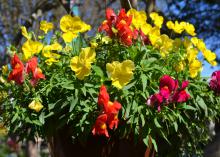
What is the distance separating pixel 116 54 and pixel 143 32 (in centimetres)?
20

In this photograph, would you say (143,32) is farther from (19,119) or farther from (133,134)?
(19,119)

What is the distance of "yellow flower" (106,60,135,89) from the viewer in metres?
1.55

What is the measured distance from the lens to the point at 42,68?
5.95 feet

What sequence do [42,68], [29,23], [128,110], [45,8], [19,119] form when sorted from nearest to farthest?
[128,110] < [19,119] < [42,68] < [29,23] < [45,8]

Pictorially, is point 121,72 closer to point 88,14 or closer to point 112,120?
point 112,120

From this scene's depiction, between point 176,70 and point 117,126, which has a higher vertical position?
point 176,70

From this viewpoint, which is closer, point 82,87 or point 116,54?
point 82,87

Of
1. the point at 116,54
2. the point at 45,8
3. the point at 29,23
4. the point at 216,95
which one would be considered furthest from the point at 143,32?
the point at 45,8

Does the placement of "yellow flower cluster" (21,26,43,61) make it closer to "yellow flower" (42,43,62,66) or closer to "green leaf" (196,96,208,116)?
"yellow flower" (42,43,62,66)

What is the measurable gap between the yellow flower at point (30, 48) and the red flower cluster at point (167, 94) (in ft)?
1.67

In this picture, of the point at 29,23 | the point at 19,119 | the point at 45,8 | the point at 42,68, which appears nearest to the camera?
the point at 19,119

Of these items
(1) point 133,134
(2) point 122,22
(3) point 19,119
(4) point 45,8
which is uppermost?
(4) point 45,8

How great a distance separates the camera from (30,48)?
1.82 metres

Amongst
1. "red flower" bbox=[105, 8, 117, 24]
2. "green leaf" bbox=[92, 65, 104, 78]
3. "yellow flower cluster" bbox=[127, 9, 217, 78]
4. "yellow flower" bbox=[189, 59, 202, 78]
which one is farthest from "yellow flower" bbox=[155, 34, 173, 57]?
"green leaf" bbox=[92, 65, 104, 78]
